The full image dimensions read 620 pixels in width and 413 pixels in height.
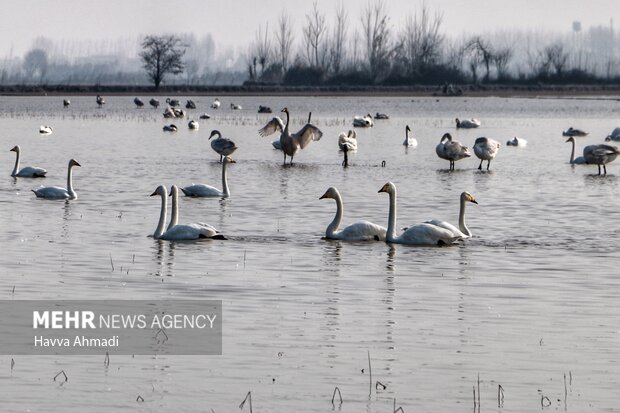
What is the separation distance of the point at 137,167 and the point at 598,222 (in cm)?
1600

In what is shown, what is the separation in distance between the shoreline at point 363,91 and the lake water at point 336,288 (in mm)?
96536

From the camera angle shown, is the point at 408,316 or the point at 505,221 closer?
the point at 408,316

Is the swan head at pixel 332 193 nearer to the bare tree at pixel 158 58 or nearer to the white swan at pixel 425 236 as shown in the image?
the white swan at pixel 425 236

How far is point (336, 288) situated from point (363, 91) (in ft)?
402

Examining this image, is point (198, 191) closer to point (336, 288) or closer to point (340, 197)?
point (340, 197)

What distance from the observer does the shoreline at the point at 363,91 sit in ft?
424

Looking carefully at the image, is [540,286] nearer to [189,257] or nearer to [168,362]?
[189,257]

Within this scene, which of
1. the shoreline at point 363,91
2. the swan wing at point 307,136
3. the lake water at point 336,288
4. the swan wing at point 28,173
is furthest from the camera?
the shoreline at point 363,91

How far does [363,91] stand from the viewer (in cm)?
13638

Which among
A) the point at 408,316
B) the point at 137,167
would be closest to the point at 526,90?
the point at 137,167

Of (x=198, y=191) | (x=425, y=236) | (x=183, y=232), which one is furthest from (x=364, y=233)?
(x=198, y=191)

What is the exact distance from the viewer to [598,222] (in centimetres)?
2256

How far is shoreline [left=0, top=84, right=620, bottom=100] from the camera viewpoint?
12925cm

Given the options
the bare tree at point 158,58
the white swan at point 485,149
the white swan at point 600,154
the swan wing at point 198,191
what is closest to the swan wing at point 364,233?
the swan wing at point 198,191
